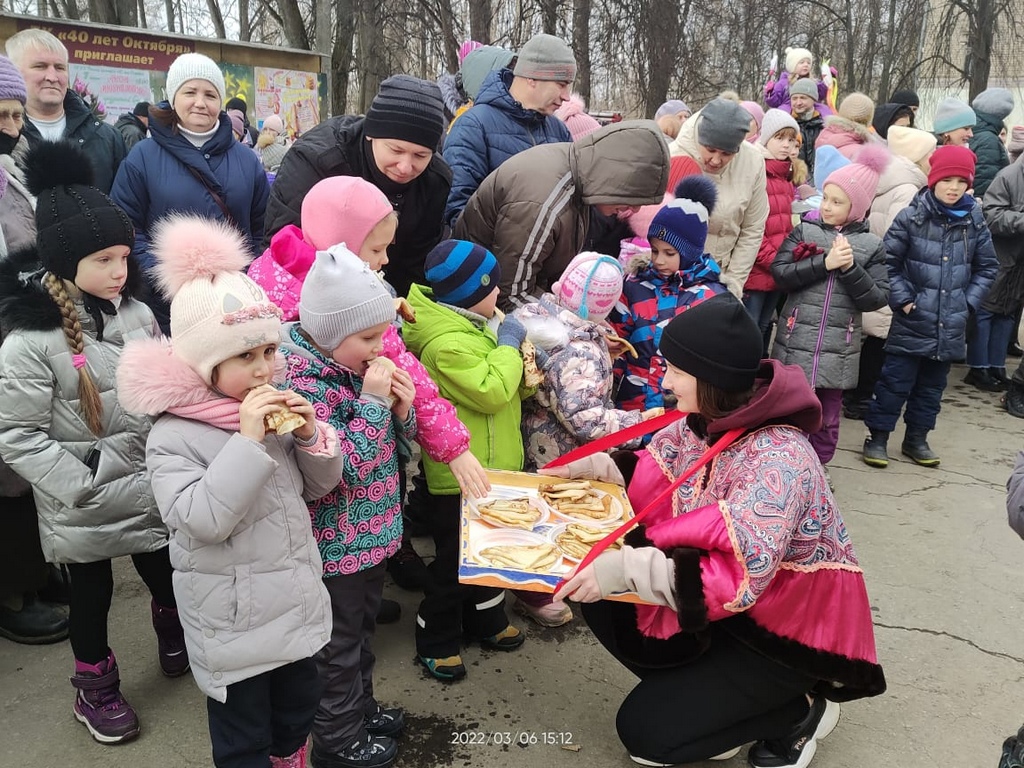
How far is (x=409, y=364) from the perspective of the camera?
8.58ft

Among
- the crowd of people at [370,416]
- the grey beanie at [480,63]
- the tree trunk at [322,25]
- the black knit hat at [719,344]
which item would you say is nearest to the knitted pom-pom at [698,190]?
the crowd of people at [370,416]

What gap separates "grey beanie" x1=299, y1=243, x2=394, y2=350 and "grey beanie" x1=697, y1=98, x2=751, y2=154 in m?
2.90

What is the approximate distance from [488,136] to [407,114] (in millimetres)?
1125

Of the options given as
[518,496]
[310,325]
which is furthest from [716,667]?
[310,325]

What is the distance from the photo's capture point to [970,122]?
7094 mm

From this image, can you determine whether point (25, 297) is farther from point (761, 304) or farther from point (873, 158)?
point (873, 158)

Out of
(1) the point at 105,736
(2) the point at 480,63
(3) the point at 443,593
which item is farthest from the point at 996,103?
(1) the point at 105,736

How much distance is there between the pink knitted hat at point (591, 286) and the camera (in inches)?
123

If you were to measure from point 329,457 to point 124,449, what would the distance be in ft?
2.78

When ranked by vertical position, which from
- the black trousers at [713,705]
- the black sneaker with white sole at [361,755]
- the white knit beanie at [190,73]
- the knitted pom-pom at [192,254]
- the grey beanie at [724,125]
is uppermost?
the white knit beanie at [190,73]

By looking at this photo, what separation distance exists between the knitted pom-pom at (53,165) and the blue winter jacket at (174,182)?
3.02 feet

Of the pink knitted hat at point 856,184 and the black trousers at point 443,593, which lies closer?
the black trousers at point 443,593

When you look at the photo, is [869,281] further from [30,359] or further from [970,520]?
[30,359]
